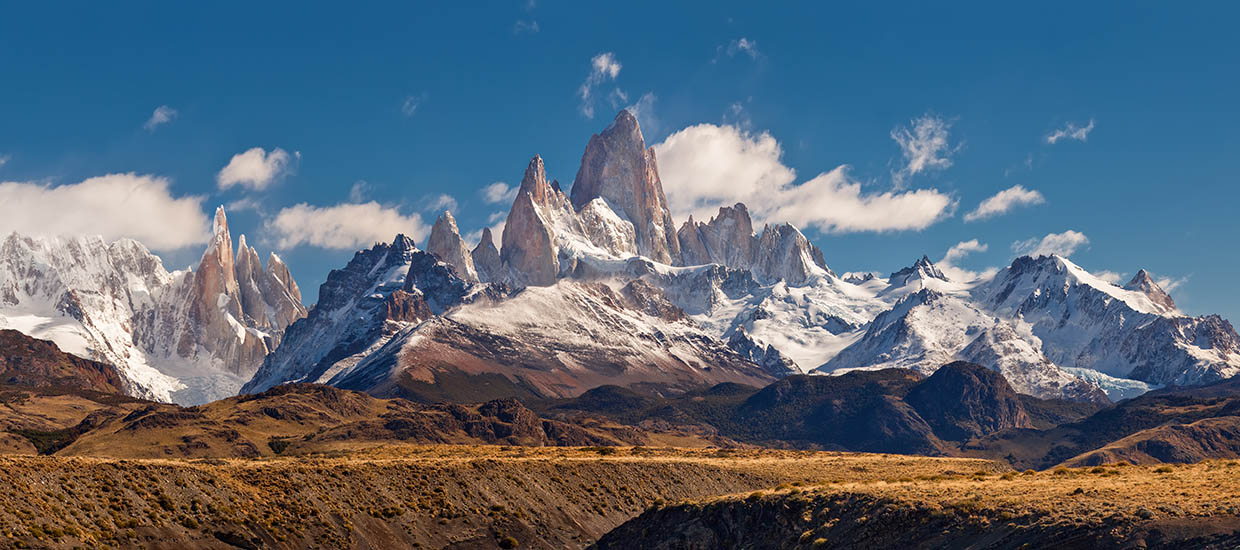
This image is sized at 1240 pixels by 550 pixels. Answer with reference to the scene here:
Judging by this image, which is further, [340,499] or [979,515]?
[340,499]

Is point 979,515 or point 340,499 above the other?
point 340,499

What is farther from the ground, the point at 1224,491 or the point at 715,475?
the point at 715,475

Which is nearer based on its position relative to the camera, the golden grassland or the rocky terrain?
the rocky terrain

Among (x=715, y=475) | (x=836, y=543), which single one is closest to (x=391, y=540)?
(x=836, y=543)

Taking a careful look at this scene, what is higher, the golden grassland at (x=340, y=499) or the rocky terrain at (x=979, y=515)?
the golden grassland at (x=340, y=499)

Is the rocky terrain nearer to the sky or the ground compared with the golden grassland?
nearer to the ground

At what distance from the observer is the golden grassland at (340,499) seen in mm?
106000

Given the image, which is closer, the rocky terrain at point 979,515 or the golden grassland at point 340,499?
the rocky terrain at point 979,515

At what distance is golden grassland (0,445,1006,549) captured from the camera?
106m

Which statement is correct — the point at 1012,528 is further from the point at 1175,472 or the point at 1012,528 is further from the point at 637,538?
the point at 637,538

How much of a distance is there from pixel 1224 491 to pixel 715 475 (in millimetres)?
95191

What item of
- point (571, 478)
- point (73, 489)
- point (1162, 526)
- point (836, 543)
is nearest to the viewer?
point (1162, 526)

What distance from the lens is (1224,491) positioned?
87000mm

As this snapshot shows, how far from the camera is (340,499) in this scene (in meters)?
133
